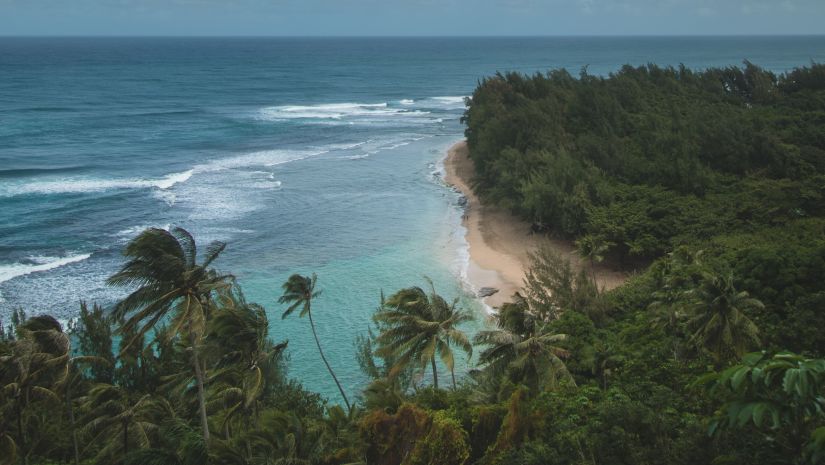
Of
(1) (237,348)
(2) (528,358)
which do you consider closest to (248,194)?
(1) (237,348)

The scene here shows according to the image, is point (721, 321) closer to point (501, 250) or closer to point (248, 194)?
point (501, 250)

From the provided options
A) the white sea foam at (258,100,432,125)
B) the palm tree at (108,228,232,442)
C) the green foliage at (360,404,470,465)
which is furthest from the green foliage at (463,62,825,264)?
the palm tree at (108,228,232,442)

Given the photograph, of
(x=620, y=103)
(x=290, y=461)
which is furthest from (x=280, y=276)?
(x=620, y=103)

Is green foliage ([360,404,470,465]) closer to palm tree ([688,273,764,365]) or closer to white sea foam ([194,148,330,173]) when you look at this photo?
palm tree ([688,273,764,365])

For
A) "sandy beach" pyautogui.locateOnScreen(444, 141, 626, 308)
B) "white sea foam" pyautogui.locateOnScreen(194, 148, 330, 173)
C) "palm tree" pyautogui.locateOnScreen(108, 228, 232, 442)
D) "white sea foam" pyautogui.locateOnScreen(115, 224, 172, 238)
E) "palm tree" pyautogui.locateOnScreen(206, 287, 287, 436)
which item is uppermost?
"palm tree" pyautogui.locateOnScreen(108, 228, 232, 442)

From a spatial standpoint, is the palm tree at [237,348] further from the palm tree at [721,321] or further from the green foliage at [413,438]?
the palm tree at [721,321]

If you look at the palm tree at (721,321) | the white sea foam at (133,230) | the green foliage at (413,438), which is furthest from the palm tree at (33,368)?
the white sea foam at (133,230)

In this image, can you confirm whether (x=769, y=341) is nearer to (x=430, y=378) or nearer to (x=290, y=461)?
(x=430, y=378)
